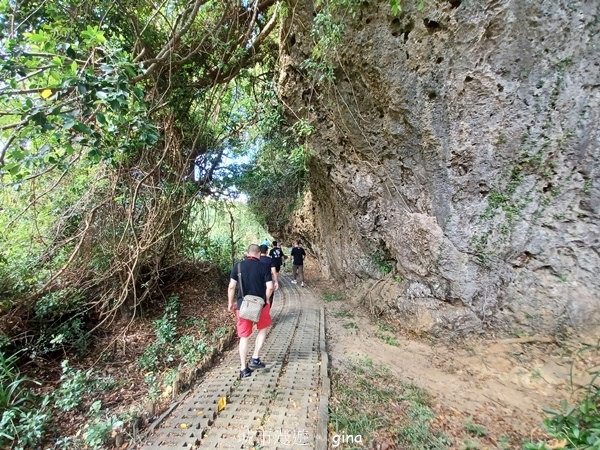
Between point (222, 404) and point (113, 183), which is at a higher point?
point (113, 183)

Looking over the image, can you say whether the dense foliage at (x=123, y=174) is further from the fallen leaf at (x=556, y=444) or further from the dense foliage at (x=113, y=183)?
the fallen leaf at (x=556, y=444)

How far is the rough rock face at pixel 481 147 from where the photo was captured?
Answer: 13.4 ft

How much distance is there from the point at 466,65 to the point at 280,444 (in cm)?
560

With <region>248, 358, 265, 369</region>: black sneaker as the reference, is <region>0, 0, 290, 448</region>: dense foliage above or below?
above

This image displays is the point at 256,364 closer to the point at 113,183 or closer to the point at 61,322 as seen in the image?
the point at 61,322

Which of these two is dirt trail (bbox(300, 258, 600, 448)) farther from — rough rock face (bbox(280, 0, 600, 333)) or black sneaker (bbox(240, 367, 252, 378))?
black sneaker (bbox(240, 367, 252, 378))

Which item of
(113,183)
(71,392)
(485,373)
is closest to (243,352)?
(71,392)

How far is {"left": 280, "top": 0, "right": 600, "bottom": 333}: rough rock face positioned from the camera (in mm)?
4082

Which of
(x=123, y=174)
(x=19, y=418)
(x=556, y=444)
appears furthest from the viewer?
(x=123, y=174)

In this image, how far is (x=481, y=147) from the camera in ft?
15.2

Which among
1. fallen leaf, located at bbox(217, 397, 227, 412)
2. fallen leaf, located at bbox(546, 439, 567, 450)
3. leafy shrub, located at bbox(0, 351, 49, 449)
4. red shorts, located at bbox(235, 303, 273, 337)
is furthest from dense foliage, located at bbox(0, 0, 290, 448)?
fallen leaf, located at bbox(546, 439, 567, 450)

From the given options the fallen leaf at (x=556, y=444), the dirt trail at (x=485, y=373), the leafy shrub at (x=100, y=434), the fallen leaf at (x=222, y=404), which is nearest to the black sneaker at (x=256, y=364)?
the fallen leaf at (x=222, y=404)

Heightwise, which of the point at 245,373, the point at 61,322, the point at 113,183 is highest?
the point at 113,183

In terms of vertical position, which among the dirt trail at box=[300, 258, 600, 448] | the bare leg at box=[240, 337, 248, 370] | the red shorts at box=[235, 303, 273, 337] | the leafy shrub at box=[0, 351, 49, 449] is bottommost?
the dirt trail at box=[300, 258, 600, 448]
